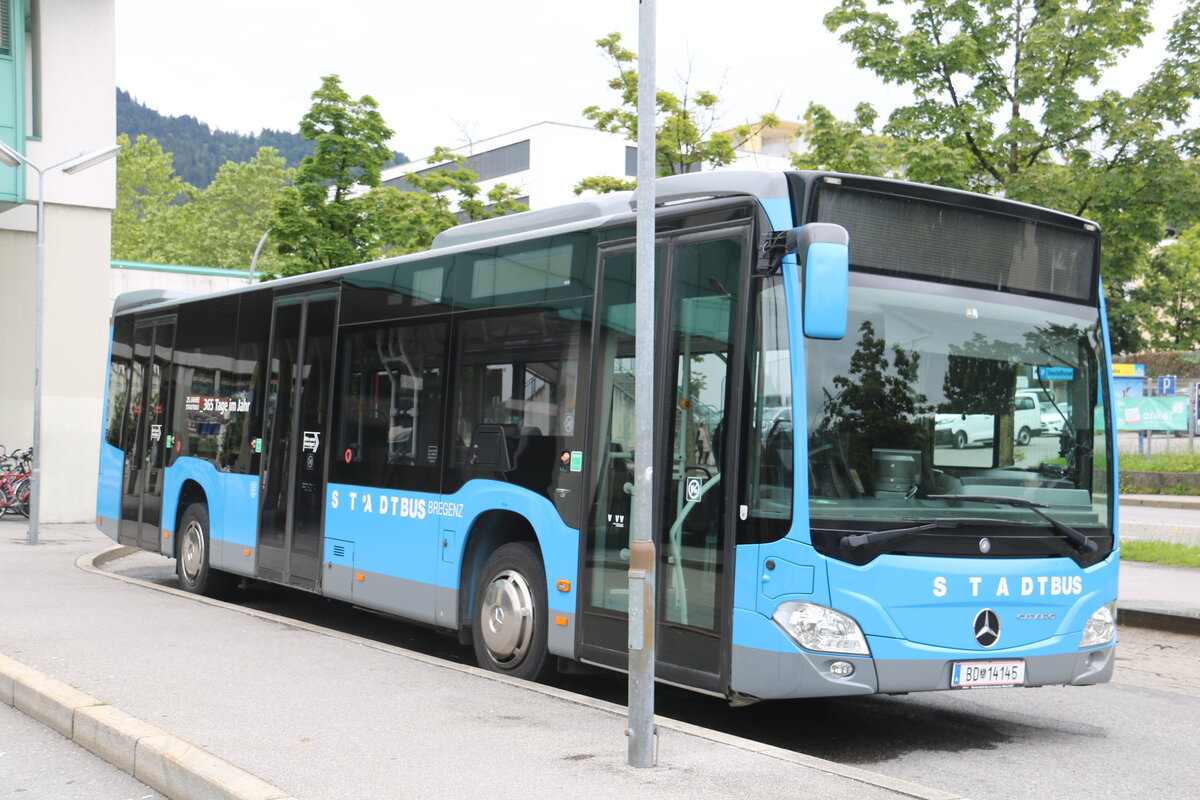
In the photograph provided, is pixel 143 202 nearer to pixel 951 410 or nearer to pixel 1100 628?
pixel 951 410

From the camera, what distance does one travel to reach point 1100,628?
7617mm

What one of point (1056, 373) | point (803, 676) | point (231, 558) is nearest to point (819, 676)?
point (803, 676)

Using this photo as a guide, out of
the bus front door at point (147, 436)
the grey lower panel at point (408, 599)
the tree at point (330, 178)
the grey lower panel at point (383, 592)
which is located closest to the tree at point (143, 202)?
the tree at point (330, 178)

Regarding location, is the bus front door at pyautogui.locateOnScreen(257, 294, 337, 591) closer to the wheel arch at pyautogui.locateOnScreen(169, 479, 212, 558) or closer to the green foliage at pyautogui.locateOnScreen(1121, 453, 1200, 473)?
the wheel arch at pyautogui.locateOnScreen(169, 479, 212, 558)

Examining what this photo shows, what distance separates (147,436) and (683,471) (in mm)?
9912

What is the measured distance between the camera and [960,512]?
7016 mm

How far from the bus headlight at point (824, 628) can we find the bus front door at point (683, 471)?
426 mm

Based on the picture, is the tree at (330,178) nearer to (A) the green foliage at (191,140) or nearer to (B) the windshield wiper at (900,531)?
(B) the windshield wiper at (900,531)

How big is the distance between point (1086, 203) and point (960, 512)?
10.5 m

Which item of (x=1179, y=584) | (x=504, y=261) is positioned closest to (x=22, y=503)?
(x=504, y=261)

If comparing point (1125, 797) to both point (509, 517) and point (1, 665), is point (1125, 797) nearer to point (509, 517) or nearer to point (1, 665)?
point (509, 517)

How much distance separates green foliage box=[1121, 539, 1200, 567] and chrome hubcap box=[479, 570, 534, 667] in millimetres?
11537

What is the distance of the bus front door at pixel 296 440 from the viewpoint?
11.7 metres

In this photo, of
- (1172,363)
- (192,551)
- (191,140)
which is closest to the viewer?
(192,551)
